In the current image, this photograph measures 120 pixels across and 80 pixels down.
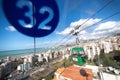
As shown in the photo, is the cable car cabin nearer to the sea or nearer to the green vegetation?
the sea

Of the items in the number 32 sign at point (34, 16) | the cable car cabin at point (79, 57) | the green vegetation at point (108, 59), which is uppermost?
the number 32 sign at point (34, 16)

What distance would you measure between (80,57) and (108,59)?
14.7 feet

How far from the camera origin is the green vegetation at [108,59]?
18.0 feet

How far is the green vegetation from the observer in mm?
5493

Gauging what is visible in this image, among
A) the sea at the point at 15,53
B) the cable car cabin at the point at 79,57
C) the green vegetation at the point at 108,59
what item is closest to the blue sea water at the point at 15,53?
the sea at the point at 15,53

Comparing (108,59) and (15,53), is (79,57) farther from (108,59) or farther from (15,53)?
(108,59)

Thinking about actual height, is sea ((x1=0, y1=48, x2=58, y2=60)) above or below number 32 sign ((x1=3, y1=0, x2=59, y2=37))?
below

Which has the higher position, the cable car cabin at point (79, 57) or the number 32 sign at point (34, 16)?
the number 32 sign at point (34, 16)

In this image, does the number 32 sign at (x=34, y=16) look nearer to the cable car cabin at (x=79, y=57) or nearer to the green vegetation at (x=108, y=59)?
the cable car cabin at (x=79, y=57)

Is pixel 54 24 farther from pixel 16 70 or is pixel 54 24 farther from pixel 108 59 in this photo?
pixel 108 59

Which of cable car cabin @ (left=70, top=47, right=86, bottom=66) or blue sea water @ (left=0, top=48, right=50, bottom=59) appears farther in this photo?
blue sea water @ (left=0, top=48, right=50, bottom=59)

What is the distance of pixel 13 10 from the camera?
1929 millimetres

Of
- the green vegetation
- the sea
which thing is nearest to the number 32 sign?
the sea

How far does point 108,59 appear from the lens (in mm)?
5766
